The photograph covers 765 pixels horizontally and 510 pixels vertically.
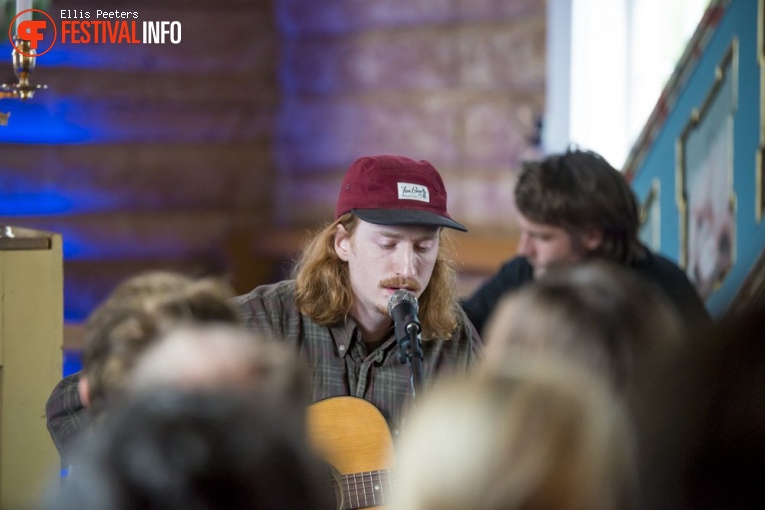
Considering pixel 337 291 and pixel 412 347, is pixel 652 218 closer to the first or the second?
pixel 337 291

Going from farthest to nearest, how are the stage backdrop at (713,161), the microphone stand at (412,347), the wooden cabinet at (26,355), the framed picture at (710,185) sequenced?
the framed picture at (710,185) < the stage backdrop at (713,161) < the wooden cabinet at (26,355) < the microphone stand at (412,347)

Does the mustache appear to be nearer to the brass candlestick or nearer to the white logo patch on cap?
the white logo patch on cap

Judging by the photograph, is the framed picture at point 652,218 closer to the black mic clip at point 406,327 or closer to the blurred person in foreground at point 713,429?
the black mic clip at point 406,327

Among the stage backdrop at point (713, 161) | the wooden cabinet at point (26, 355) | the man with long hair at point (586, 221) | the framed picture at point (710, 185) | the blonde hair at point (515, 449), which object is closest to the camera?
the blonde hair at point (515, 449)

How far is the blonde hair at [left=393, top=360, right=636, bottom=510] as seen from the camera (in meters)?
0.82

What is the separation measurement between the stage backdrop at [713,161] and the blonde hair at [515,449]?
256 centimetres

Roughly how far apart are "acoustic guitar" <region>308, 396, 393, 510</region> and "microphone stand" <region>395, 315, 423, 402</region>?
0.31 meters

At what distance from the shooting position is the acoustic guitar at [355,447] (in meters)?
2.20

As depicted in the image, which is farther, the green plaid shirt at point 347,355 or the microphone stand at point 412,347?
the green plaid shirt at point 347,355

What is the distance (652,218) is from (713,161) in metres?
0.45

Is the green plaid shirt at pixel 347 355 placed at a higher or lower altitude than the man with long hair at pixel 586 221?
lower

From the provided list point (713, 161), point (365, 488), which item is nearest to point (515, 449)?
point (365, 488)

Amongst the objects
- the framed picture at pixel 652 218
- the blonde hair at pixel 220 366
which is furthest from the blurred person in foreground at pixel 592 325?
the framed picture at pixel 652 218

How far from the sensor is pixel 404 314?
6.80 ft
